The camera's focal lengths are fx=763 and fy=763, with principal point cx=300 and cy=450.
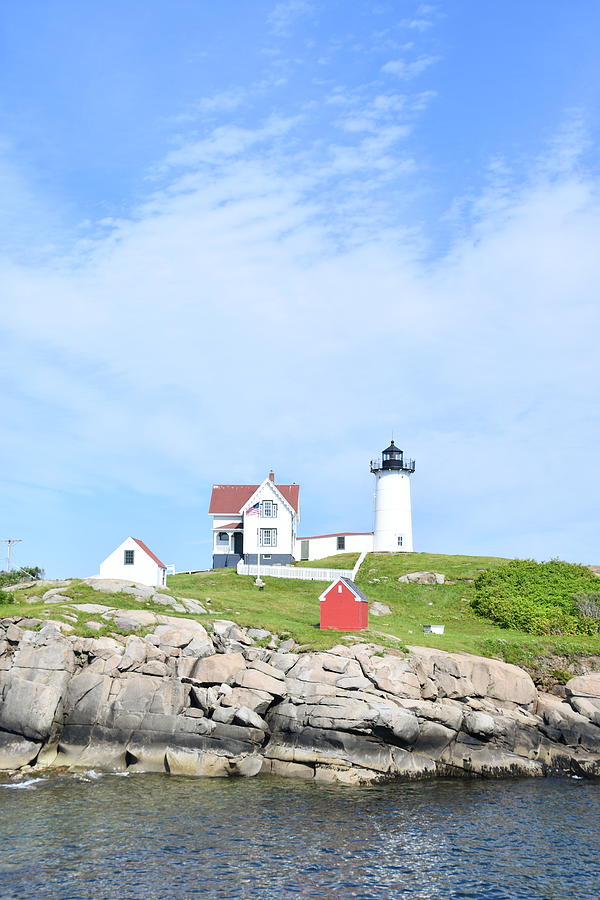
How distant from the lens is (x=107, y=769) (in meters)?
31.5

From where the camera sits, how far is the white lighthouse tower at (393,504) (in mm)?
81688

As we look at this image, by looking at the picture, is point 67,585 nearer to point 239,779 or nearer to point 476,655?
point 239,779

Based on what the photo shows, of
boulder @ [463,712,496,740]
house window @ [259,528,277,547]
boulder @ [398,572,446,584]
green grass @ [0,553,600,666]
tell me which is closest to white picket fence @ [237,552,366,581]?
green grass @ [0,553,600,666]

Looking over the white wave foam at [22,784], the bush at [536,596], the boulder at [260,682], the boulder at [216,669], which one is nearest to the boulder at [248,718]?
the boulder at [260,682]

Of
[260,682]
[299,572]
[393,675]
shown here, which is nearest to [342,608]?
[393,675]

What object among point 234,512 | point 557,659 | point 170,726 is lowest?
point 170,726

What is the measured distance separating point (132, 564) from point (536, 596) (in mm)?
30851

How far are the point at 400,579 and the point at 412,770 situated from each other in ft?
Answer: 112

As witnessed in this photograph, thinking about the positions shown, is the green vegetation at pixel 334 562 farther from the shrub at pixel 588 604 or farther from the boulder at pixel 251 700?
the boulder at pixel 251 700

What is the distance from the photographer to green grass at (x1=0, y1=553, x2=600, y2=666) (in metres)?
41.8

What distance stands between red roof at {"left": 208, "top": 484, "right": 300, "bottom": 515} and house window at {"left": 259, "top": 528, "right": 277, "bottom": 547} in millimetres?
3946

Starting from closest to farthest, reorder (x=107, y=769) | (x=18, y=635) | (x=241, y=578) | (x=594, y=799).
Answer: (x=594, y=799) < (x=107, y=769) < (x=18, y=635) < (x=241, y=578)

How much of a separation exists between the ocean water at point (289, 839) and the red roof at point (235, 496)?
48856 mm

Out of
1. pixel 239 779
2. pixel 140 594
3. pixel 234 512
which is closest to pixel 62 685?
pixel 239 779
